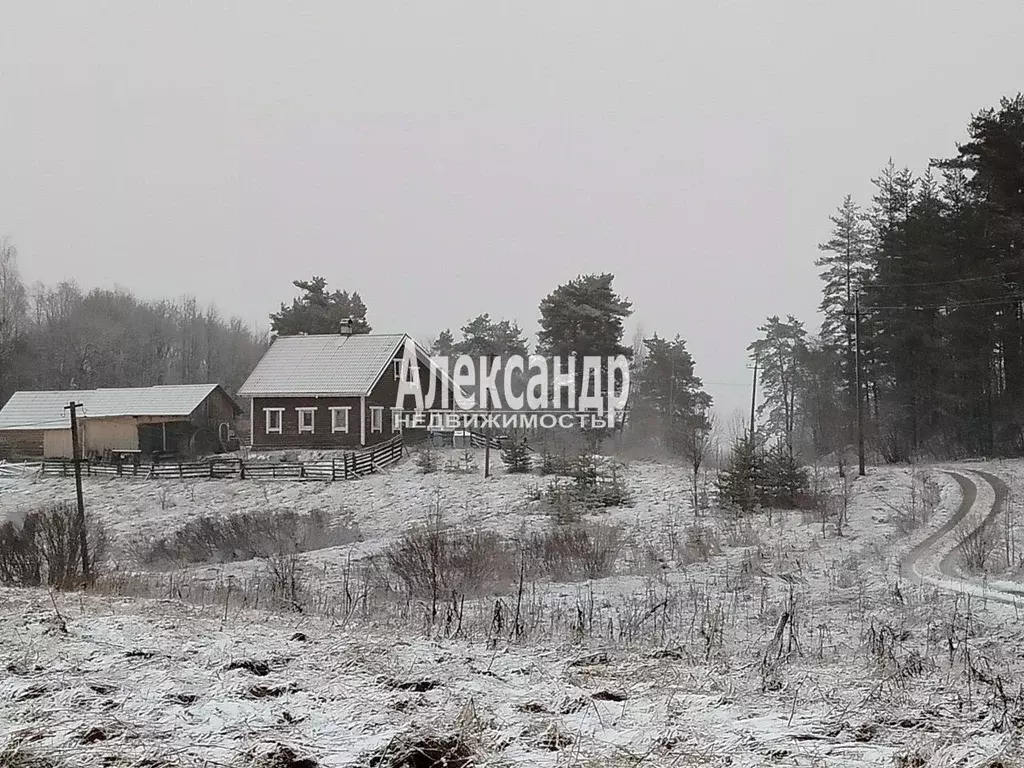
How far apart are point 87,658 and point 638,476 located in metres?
26.4

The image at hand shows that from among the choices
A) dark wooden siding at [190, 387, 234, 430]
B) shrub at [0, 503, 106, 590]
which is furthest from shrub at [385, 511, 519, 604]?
dark wooden siding at [190, 387, 234, 430]

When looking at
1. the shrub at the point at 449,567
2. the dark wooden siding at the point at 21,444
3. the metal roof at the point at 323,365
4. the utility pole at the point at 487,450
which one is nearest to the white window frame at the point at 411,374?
the metal roof at the point at 323,365

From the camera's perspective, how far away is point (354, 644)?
21.9 feet

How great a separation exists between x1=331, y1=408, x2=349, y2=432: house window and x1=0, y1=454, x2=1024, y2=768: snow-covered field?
90.2ft

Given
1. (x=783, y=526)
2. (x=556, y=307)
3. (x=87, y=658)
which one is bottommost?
(x=783, y=526)

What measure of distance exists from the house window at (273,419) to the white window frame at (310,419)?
1.01m

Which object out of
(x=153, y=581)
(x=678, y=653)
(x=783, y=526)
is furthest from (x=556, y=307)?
(x=678, y=653)

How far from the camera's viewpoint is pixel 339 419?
4072cm

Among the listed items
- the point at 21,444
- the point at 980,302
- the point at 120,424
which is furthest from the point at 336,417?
the point at 980,302

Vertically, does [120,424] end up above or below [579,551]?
above

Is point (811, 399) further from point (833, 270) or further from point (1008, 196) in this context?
point (1008, 196)

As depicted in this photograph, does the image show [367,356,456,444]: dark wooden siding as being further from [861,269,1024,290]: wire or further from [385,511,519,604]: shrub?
[385,511,519,604]: shrub

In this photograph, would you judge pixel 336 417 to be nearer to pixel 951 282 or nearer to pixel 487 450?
pixel 487 450

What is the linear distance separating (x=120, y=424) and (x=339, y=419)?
1144cm
